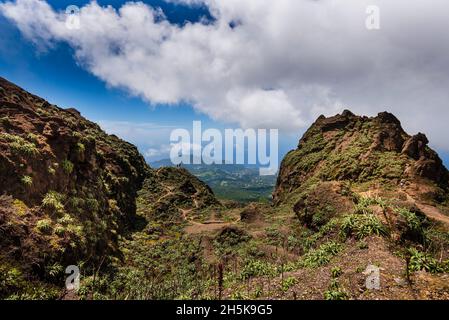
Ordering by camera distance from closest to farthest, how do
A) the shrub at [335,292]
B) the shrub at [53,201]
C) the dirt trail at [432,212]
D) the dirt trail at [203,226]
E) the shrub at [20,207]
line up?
the shrub at [335,292] < the shrub at [20,207] < the shrub at [53,201] < the dirt trail at [432,212] < the dirt trail at [203,226]

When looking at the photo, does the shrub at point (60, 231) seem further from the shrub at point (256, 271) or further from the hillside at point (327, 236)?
the shrub at point (256, 271)

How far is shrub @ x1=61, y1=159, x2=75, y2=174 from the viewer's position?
1081 inches

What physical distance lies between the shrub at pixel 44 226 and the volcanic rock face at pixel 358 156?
46.2 m

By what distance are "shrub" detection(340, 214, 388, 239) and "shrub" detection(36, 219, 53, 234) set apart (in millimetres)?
21316

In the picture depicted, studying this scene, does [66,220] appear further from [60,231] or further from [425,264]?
[425,264]

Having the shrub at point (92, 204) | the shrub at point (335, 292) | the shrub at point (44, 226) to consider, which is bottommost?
the shrub at point (335, 292)

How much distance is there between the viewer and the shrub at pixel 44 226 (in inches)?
756

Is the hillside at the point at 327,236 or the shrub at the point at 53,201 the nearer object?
the hillside at the point at 327,236

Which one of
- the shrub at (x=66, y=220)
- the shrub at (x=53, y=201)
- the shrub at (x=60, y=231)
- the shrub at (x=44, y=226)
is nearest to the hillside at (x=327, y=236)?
the shrub at (x=60, y=231)

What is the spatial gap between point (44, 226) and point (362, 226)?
72.9ft

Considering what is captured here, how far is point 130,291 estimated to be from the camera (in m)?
20.0

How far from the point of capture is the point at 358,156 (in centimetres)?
5388

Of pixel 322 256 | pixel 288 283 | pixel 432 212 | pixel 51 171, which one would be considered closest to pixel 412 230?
pixel 322 256
